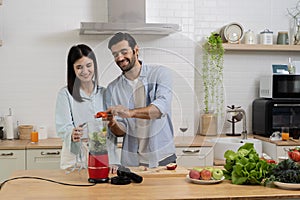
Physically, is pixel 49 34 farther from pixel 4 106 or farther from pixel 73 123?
pixel 73 123

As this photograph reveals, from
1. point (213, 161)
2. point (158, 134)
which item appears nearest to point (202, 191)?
point (158, 134)

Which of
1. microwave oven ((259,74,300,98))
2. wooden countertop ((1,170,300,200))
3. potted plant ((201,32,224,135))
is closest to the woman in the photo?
wooden countertop ((1,170,300,200))

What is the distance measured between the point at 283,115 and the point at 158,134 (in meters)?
2.47

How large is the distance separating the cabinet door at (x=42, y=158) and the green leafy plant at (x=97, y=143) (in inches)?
68.9

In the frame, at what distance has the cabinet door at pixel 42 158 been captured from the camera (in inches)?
178

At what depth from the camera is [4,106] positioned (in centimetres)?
507

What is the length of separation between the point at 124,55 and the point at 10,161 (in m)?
A: 2.05

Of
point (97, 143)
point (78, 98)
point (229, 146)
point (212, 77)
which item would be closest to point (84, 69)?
point (78, 98)

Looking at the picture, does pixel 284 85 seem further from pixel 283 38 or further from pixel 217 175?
pixel 217 175

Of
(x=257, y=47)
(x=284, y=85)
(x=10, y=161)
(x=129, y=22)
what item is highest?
(x=129, y=22)

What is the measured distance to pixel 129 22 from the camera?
494 cm

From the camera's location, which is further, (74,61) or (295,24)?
(295,24)

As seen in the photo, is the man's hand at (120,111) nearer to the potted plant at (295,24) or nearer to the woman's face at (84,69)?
the woman's face at (84,69)

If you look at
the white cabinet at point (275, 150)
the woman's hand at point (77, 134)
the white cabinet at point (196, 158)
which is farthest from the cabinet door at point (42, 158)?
the white cabinet at point (275, 150)
